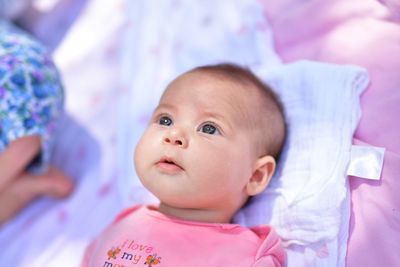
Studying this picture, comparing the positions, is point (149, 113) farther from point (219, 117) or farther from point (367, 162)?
point (367, 162)

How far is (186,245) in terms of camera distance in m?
0.90

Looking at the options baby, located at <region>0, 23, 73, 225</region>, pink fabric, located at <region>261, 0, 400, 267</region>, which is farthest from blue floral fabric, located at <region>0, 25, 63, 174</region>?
pink fabric, located at <region>261, 0, 400, 267</region>

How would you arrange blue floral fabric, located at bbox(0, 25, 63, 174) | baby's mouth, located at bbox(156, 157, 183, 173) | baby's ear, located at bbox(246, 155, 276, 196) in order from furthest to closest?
blue floral fabric, located at bbox(0, 25, 63, 174) < baby's ear, located at bbox(246, 155, 276, 196) < baby's mouth, located at bbox(156, 157, 183, 173)

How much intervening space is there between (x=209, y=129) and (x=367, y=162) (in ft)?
1.01

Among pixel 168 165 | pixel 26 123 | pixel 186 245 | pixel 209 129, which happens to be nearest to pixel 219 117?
pixel 209 129

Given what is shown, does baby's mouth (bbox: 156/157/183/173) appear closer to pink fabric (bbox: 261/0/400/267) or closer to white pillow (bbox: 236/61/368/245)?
white pillow (bbox: 236/61/368/245)

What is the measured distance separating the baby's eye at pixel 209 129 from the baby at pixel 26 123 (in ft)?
1.52

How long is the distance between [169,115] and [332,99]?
0.35 meters

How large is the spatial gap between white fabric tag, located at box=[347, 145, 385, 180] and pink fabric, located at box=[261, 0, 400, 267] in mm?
13

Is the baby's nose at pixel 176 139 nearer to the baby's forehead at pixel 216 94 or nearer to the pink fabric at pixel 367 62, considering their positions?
the baby's forehead at pixel 216 94

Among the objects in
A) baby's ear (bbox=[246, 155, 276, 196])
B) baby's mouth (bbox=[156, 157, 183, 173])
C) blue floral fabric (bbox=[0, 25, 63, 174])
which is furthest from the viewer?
blue floral fabric (bbox=[0, 25, 63, 174])

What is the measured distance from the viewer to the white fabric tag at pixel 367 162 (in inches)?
36.3

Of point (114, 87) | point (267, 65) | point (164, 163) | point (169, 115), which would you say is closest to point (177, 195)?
point (164, 163)

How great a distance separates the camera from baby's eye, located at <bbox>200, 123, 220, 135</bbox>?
0.92m
